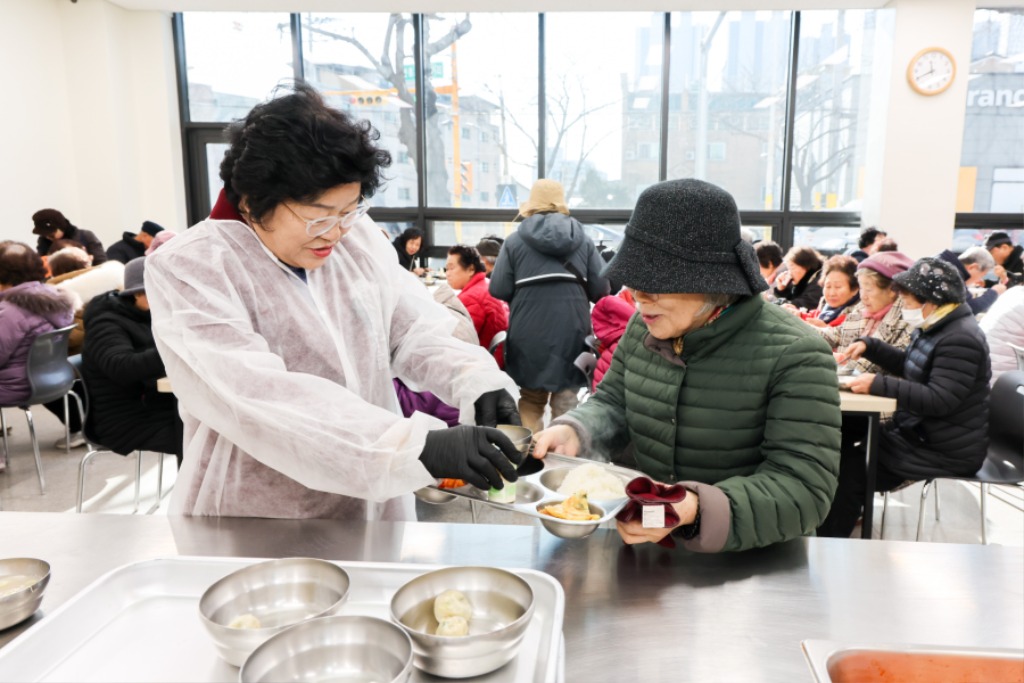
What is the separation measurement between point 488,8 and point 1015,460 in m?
5.95

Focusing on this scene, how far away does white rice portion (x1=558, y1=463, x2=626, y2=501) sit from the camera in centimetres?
127

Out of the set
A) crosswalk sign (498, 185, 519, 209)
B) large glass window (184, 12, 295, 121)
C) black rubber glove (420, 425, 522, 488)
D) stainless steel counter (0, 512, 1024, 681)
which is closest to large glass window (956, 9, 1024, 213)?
crosswalk sign (498, 185, 519, 209)

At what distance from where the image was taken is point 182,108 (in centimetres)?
767

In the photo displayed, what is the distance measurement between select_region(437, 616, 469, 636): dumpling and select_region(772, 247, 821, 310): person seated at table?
14.7 ft

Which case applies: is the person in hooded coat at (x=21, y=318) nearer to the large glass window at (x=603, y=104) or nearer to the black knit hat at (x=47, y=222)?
the black knit hat at (x=47, y=222)

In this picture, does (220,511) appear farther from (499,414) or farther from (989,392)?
(989,392)

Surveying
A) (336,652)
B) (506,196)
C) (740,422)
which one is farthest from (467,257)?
(506,196)

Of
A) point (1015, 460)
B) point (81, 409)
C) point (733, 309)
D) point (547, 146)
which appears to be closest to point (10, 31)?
point (81, 409)

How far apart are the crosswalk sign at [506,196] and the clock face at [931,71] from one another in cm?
396

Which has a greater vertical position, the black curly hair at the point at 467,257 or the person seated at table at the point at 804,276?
the black curly hair at the point at 467,257

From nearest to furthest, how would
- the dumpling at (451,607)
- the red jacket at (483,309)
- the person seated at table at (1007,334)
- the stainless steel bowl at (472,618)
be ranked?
the stainless steel bowl at (472,618) < the dumpling at (451,607) < the person seated at table at (1007,334) < the red jacket at (483,309)

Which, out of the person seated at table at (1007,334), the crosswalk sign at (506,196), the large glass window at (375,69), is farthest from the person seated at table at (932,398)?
the large glass window at (375,69)

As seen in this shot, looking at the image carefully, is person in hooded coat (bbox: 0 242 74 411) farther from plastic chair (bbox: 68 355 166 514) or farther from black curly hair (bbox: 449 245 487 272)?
black curly hair (bbox: 449 245 487 272)

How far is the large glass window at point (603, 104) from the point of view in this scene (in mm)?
7383
